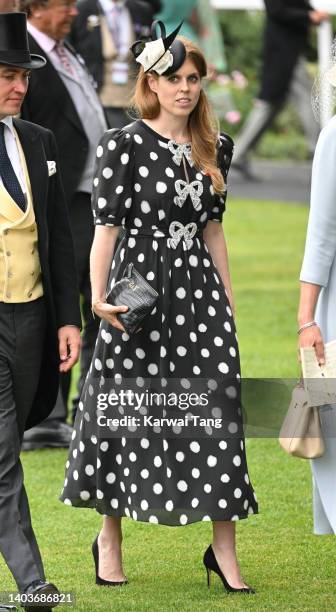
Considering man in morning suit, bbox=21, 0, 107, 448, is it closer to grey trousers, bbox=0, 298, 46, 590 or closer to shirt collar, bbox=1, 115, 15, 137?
shirt collar, bbox=1, 115, 15, 137

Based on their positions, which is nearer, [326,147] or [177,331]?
[326,147]

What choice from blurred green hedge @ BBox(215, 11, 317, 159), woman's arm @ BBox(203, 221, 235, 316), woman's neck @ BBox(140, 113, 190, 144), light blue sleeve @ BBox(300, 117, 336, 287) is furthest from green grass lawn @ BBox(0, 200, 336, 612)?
blurred green hedge @ BBox(215, 11, 317, 159)

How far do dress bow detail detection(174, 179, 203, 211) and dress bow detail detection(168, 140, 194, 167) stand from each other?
8 centimetres

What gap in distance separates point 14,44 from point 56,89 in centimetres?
254

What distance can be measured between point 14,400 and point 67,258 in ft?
1.77

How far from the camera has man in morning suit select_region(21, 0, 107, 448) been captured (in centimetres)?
793

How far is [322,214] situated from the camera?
541 centimetres

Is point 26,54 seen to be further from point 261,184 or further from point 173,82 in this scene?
point 261,184

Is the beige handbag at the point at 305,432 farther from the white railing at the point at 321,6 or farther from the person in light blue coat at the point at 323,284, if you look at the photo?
the white railing at the point at 321,6

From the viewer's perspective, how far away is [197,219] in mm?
5922

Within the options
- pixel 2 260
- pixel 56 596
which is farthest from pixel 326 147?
pixel 56 596

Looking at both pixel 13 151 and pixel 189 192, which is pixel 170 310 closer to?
pixel 189 192

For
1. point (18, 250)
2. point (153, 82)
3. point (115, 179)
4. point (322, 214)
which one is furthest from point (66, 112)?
point (322, 214)

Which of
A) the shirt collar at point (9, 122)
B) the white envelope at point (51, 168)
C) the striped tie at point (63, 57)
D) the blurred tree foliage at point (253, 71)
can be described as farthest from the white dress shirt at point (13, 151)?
the blurred tree foliage at point (253, 71)
